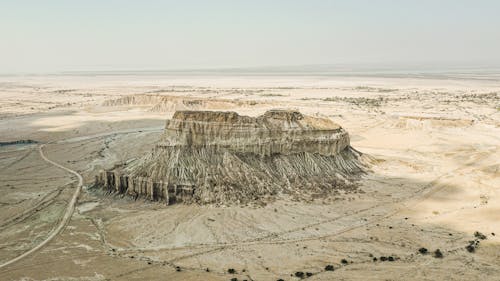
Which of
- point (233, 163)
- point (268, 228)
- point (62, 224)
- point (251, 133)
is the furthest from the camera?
point (251, 133)

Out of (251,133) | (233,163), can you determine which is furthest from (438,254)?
(251,133)

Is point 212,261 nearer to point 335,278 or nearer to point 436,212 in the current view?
point 335,278

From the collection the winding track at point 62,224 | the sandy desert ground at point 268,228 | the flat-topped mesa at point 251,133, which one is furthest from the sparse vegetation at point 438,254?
the winding track at point 62,224

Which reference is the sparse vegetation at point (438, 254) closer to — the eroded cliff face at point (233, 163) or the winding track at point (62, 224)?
the eroded cliff face at point (233, 163)

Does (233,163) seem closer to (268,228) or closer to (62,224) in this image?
(268,228)

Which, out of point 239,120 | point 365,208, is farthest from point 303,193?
point 239,120

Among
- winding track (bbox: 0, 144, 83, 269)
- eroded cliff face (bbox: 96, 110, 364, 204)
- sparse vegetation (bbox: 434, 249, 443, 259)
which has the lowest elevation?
winding track (bbox: 0, 144, 83, 269)

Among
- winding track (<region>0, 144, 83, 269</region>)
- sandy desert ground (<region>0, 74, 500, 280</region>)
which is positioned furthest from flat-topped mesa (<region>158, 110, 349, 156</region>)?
winding track (<region>0, 144, 83, 269</region>)

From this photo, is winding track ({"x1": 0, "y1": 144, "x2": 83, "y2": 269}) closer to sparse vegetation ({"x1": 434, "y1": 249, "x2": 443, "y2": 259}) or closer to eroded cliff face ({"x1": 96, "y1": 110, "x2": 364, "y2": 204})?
eroded cliff face ({"x1": 96, "y1": 110, "x2": 364, "y2": 204})
